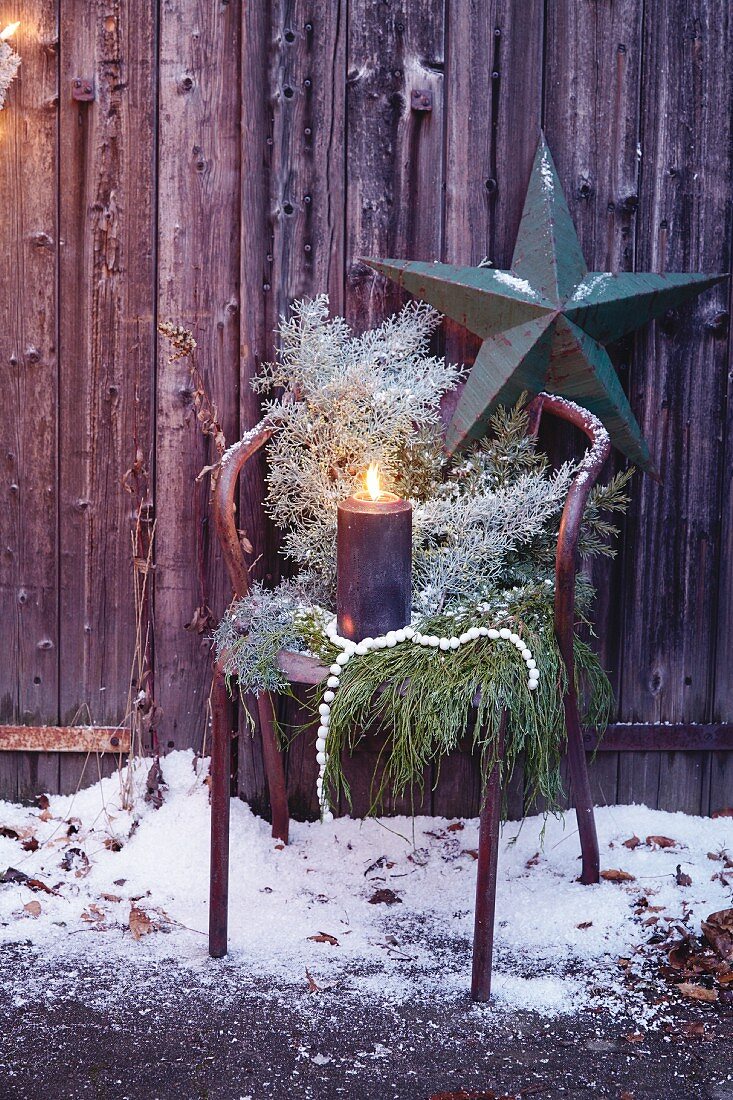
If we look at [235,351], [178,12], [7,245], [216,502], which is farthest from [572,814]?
[178,12]

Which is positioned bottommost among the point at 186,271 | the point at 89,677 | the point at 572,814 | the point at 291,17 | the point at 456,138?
the point at 572,814

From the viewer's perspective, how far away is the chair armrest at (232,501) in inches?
103

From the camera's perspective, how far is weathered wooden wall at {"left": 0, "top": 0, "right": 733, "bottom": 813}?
2.95 meters

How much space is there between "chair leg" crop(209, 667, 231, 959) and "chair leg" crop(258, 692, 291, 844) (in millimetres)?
330

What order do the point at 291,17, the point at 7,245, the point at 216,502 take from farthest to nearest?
the point at 7,245
the point at 291,17
the point at 216,502

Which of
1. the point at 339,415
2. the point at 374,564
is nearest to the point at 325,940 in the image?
the point at 374,564

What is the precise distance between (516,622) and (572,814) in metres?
1.03

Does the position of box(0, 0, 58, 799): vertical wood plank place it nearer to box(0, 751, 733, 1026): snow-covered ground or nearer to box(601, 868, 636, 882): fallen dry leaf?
box(0, 751, 733, 1026): snow-covered ground

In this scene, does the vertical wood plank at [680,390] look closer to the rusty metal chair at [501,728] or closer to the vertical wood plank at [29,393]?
the rusty metal chair at [501,728]

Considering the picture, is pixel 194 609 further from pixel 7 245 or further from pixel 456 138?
pixel 456 138

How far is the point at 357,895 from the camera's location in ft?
9.45

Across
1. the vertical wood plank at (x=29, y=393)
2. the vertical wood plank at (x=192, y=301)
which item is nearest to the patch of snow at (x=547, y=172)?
the vertical wood plank at (x=192, y=301)

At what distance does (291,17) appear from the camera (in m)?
2.92

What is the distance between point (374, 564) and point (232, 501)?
50 centimetres
